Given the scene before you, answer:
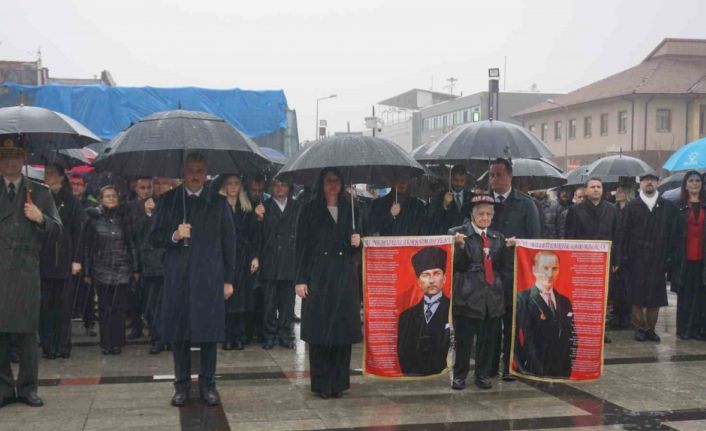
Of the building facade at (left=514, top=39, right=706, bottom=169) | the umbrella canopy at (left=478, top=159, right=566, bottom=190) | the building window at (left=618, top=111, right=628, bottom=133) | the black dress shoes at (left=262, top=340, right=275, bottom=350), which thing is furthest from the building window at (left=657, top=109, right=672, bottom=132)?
the black dress shoes at (left=262, top=340, right=275, bottom=350)

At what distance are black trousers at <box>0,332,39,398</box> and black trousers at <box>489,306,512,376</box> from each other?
13.5ft

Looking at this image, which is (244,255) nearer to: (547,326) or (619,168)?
(547,326)

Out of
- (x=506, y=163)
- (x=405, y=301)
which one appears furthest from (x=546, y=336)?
(x=506, y=163)

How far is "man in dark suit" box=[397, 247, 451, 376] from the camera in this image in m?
7.15

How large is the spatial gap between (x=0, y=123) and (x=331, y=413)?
4.02 meters

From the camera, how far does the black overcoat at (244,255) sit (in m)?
9.20

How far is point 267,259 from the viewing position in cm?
944

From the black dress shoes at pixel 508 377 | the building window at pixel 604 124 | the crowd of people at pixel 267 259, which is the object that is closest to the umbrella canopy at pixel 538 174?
the crowd of people at pixel 267 259

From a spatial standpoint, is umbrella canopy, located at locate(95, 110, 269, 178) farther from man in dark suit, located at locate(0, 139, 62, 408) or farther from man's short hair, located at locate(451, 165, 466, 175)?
man's short hair, located at locate(451, 165, 466, 175)

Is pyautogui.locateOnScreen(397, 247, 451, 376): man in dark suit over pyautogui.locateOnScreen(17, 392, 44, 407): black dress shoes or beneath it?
over

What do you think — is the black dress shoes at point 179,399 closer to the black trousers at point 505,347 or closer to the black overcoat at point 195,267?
the black overcoat at point 195,267

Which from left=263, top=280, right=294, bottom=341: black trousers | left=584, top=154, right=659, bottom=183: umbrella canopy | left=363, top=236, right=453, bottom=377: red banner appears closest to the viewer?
left=363, top=236, right=453, bottom=377: red banner

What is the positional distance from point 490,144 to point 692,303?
4.37 meters

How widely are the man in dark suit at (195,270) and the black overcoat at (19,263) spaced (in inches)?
37.8
